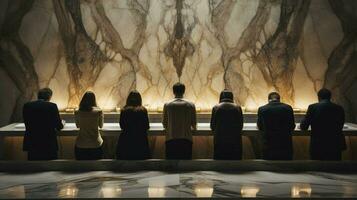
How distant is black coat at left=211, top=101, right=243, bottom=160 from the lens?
8406 millimetres

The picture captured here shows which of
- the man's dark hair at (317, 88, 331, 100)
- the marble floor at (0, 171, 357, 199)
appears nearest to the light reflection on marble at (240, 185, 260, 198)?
the marble floor at (0, 171, 357, 199)

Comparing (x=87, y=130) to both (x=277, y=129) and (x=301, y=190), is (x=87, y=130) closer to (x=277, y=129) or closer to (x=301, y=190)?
(x=277, y=129)

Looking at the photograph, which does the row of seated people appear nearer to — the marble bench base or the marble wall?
the marble bench base

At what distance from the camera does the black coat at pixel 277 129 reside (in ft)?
27.5

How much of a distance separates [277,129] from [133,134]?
249 cm

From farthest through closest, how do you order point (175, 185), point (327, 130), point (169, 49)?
point (169, 49) < point (327, 130) < point (175, 185)

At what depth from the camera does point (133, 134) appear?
330 inches

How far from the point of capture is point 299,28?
11.1 metres

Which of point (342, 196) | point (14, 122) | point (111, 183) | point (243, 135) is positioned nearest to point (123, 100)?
point (14, 122)

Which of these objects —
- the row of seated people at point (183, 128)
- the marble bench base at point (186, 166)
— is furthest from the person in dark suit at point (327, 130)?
the marble bench base at point (186, 166)

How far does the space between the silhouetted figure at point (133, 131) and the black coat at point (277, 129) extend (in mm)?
2074

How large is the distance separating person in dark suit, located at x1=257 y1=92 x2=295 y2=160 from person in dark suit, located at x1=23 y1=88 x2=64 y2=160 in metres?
3.65

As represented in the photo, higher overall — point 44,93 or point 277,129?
point 44,93

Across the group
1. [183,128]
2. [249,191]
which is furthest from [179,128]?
[249,191]
